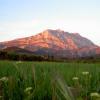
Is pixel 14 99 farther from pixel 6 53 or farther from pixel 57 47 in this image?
pixel 57 47

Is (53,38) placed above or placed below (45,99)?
above

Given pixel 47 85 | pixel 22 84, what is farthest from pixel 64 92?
pixel 22 84

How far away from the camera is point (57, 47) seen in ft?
642

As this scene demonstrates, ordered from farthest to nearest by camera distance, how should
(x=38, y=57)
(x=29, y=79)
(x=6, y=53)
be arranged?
(x=6, y=53)
(x=38, y=57)
(x=29, y=79)

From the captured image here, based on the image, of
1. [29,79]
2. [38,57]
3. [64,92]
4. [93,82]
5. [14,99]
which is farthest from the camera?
[38,57]

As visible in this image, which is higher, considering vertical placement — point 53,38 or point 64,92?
point 53,38

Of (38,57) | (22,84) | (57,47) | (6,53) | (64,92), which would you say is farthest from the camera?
(57,47)

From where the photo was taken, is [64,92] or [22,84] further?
[22,84]

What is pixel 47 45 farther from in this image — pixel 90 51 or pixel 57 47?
pixel 90 51

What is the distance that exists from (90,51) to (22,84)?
621 ft

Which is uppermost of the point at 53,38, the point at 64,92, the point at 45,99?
the point at 53,38

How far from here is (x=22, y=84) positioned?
2.27 meters

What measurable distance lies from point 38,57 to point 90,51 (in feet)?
521

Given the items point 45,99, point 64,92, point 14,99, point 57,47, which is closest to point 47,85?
point 45,99
